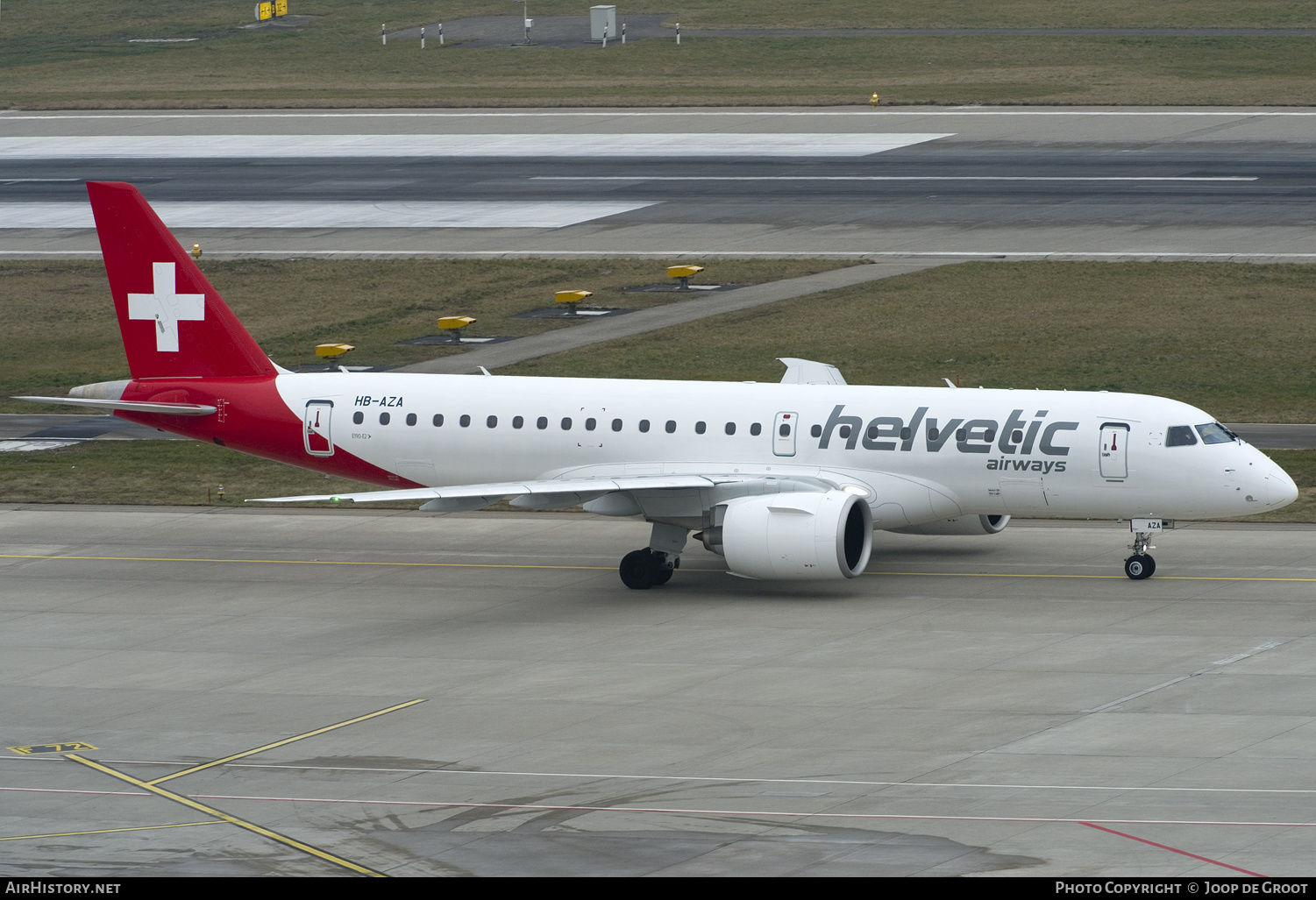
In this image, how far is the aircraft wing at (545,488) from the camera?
36.1 m

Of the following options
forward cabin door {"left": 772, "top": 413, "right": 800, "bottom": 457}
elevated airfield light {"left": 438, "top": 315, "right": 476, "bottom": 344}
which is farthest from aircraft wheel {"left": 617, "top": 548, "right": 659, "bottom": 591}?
elevated airfield light {"left": 438, "top": 315, "right": 476, "bottom": 344}

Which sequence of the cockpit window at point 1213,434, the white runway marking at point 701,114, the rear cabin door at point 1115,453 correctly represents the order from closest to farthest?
the rear cabin door at point 1115,453 < the cockpit window at point 1213,434 < the white runway marking at point 701,114

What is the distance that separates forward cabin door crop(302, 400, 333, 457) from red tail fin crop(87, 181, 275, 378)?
1833mm

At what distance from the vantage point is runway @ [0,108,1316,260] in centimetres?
7112

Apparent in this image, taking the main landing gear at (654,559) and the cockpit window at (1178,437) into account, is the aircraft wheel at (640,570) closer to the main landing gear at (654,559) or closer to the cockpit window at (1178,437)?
the main landing gear at (654,559)

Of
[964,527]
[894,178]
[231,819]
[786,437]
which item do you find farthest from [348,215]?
[231,819]

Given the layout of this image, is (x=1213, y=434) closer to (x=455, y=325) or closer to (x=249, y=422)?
(x=249, y=422)

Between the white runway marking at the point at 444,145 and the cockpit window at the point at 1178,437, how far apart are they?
162 feet

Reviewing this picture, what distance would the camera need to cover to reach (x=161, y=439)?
54.0 meters

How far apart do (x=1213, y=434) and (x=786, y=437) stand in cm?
807

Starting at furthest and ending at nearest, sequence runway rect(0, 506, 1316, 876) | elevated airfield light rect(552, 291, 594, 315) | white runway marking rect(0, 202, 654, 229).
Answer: white runway marking rect(0, 202, 654, 229) < elevated airfield light rect(552, 291, 594, 315) < runway rect(0, 506, 1316, 876)

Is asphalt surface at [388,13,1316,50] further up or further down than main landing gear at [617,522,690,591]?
further up

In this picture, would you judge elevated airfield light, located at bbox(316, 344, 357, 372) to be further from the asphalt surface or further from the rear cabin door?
the asphalt surface

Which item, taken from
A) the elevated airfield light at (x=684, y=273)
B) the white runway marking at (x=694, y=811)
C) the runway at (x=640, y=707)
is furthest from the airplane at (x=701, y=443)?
the elevated airfield light at (x=684, y=273)
